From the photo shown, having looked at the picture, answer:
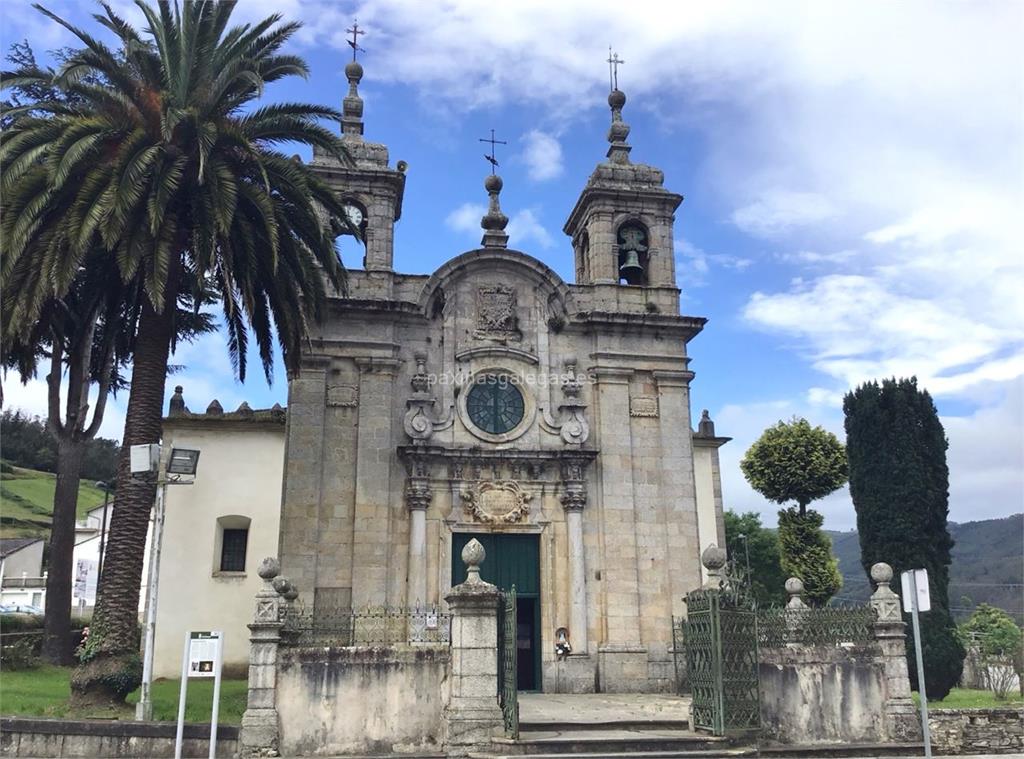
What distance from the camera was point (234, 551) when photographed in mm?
23234

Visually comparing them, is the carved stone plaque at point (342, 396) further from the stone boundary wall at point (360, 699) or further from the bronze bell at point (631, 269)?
the bronze bell at point (631, 269)

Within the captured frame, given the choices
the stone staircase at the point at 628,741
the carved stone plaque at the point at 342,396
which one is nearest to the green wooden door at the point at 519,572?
the stone staircase at the point at 628,741

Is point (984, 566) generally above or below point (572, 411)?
above

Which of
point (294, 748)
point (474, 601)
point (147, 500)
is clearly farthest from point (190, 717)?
point (474, 601)

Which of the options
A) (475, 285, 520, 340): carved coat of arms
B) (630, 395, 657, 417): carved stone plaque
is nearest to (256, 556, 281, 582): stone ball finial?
(475, 285, 520, 340): carved coat of arms

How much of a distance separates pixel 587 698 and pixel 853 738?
5.47 m

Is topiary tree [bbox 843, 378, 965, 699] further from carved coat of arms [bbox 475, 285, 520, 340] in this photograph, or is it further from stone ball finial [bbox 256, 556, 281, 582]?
stone ball finial [bbox 256, 556, 281, 582]

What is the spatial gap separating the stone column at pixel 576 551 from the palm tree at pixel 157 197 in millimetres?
6919

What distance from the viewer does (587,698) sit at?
59.1 feet

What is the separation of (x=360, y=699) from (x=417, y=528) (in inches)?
244

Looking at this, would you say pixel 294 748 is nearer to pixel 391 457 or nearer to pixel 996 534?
pixel 391 457

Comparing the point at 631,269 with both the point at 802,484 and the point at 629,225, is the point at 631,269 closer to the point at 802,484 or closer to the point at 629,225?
the point at 629,225

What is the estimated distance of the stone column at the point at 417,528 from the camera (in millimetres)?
19078

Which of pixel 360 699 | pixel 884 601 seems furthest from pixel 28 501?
pixel 884 601
